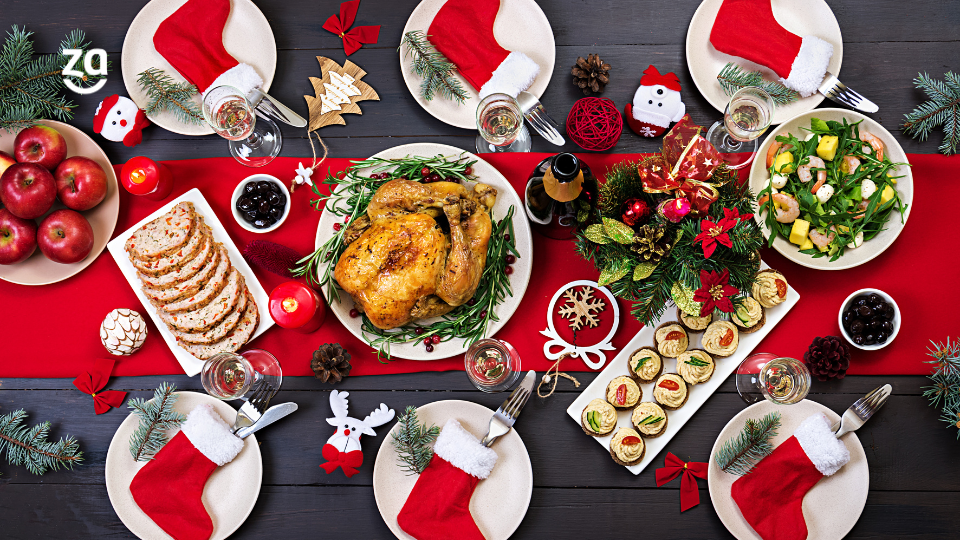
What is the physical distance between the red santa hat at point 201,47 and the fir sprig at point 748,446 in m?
1.96

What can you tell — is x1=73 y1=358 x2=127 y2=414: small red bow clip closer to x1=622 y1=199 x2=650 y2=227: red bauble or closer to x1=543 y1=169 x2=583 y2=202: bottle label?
x1=543 y1=169 x2=583 y2=202: bottle label

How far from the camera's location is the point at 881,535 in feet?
6.23

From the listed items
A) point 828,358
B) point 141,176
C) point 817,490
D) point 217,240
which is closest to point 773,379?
point 828,358

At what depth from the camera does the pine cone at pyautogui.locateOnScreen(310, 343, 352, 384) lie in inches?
74.4

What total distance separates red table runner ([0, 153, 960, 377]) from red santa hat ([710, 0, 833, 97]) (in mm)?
451

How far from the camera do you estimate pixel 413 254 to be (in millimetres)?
1694

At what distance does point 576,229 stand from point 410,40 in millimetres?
837

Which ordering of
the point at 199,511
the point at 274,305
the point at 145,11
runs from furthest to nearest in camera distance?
the point at 145,11
the point at 199,511
the point at 274,305

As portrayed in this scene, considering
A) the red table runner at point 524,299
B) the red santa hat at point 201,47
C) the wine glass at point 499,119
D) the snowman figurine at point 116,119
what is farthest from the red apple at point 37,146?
the wine glass at point 499,119

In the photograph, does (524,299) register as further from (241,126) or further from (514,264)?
(241,126)

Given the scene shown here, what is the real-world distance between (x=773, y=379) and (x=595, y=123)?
980mm

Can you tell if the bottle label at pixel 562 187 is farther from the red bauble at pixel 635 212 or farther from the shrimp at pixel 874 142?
the shrimp at pixel 874 142

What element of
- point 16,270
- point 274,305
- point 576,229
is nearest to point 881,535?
point 576,229

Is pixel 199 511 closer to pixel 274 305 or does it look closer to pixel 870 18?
pixel 274 305
